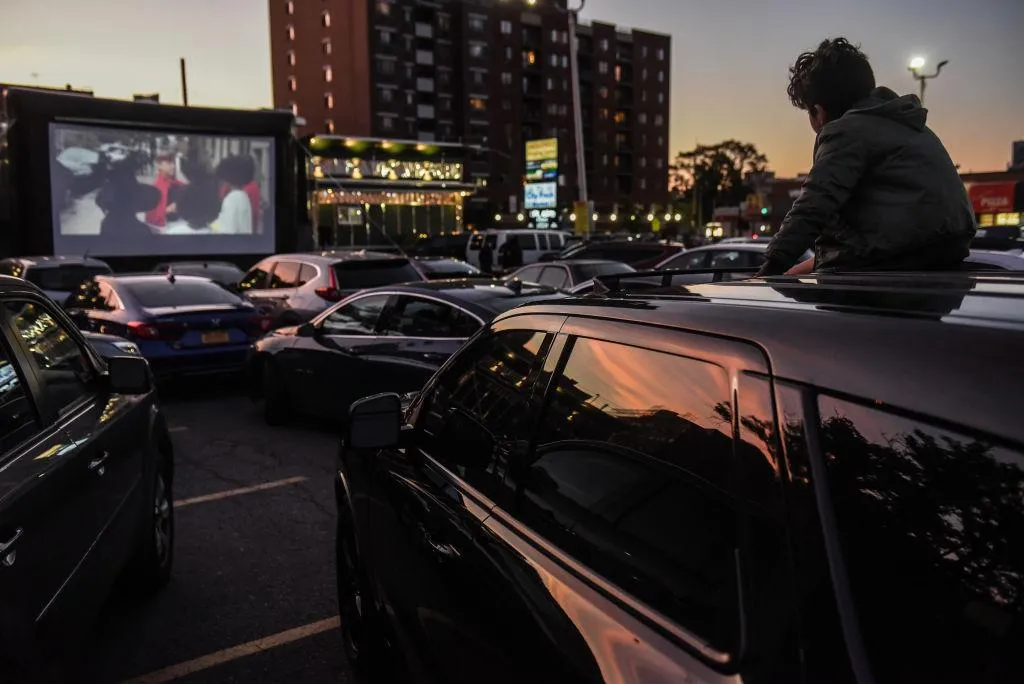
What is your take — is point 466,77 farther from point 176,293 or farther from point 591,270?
point 176,293

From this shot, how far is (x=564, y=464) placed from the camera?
195 centimetres

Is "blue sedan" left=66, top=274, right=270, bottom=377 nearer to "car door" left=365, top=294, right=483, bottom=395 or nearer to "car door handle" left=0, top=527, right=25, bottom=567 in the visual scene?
"car door" left=365, top=294, right=483, bottom=395

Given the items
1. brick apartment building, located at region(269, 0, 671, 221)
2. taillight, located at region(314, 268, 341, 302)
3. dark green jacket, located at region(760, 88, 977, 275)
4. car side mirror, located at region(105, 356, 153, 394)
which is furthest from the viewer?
brick apartment building, located at region(269, 0, 671, 221)

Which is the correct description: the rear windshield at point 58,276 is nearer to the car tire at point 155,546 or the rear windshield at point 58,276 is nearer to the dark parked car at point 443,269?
the dark parked car at point 443,269

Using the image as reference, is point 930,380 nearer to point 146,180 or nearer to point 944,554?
point 944,554

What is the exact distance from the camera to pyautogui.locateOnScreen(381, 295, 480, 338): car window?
21.7 ft

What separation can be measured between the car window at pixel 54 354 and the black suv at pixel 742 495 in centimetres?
175

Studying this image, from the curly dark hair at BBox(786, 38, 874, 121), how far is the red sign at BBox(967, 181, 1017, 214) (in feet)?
167

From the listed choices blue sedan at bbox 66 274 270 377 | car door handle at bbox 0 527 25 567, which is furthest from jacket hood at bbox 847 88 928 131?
blue sedan at bbox 66 274 270 377

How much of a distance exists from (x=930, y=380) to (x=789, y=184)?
4192 inches

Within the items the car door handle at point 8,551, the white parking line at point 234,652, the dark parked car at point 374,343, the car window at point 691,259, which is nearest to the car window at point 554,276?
the car window at point 691,259

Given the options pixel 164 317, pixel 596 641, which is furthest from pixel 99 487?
pixel 164 317

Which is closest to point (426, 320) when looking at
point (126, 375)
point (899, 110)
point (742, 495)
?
point (126, 375)

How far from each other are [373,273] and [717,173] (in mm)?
119687
